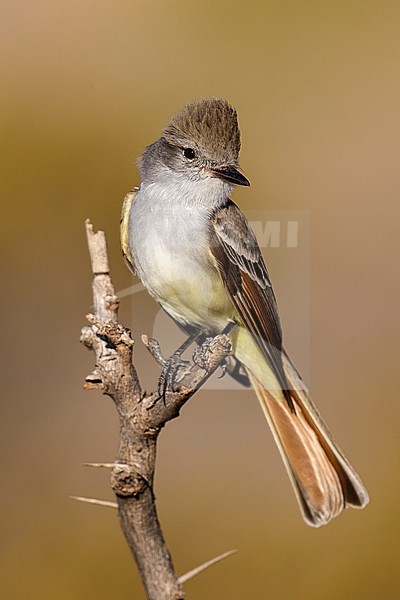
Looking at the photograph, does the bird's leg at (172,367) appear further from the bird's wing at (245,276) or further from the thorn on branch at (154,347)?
the bird's wing at (245,276)

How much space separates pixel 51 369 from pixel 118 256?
0.69 m

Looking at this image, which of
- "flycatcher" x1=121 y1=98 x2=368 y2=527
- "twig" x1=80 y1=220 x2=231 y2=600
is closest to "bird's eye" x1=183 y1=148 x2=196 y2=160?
"flycatcher" x1=121 y1=98 x2=368 y2=527

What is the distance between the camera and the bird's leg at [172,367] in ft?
5.73

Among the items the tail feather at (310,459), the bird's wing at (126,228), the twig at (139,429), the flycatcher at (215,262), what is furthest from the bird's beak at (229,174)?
the tail feather at (310,459)

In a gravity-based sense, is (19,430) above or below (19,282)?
below

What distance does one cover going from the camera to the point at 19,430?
3514mm

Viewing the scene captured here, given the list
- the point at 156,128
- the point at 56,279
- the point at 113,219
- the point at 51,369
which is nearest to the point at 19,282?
the point at 56,279

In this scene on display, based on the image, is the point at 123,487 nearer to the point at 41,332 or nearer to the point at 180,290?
the point at 180,290

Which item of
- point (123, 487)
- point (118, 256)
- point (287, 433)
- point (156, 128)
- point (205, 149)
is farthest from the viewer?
point (156, 128)

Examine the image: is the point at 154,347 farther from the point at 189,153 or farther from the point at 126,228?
the point at 189,153

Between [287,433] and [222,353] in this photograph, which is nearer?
[222,353]

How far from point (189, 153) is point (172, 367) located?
515 millimetres

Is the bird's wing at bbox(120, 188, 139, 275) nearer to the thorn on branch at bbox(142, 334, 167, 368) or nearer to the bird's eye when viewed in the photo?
the bird's eye

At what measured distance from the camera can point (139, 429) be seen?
1.72m
